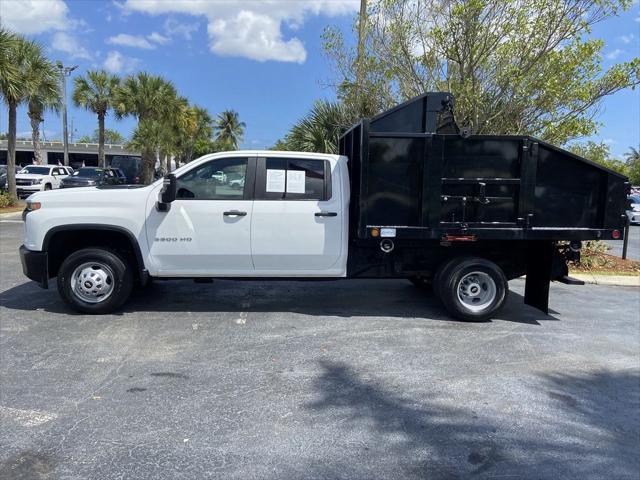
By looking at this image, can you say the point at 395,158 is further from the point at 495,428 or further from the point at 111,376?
the point at 111,376

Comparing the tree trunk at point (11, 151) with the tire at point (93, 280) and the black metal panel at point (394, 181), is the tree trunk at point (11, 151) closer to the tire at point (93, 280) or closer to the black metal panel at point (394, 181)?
the tire at point (93, 280)

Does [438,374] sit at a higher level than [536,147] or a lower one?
lower

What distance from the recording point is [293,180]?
6.44 metres

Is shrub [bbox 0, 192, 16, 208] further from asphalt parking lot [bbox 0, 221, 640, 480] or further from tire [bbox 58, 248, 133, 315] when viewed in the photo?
tire [bbox 58, 248, 133, 315]

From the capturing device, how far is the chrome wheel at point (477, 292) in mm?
6629

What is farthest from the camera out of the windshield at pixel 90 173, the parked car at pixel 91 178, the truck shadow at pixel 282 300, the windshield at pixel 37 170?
the windshield at pixel 37 170

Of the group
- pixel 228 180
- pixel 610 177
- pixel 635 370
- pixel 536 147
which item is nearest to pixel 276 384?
pixel 228 180

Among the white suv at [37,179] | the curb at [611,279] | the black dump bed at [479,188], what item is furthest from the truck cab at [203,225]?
the white suv at [37,179]

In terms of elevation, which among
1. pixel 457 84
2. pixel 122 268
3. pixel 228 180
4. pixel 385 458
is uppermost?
pixel 457 84

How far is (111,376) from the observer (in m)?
4.73

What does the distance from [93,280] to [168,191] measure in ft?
4.55

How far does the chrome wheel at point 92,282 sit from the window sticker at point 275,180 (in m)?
2.07

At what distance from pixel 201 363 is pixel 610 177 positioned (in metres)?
4.93

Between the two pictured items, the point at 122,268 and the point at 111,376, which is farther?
the point at 122,268
